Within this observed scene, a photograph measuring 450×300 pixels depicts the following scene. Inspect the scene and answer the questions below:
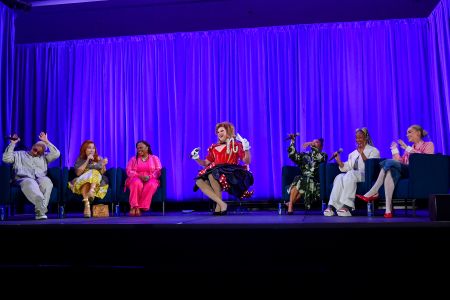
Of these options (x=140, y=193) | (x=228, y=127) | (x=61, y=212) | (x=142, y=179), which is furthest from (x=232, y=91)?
(x=61, y=212)

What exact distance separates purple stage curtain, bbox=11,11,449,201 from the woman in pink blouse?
1.32 m

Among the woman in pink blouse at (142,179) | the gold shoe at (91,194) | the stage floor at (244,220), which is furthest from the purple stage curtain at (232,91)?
the stage floor at (244,220)

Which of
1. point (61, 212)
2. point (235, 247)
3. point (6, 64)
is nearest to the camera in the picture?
point (235, 247)

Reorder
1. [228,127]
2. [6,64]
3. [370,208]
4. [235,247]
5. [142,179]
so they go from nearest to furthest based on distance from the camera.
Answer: [235,247]
[370,208]
[228,127]
[142,179]
[6,64]

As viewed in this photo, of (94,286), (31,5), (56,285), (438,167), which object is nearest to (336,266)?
(94,286)

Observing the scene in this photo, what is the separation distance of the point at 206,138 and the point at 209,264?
4.62 metres

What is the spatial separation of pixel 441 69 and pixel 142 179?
4453mm

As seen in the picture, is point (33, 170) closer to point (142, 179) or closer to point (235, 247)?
point (142, 179)

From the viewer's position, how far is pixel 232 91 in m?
7.75

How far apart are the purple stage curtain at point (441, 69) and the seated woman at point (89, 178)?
465cm

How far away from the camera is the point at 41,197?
5.30m

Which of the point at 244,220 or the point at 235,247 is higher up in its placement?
the point at 244,220

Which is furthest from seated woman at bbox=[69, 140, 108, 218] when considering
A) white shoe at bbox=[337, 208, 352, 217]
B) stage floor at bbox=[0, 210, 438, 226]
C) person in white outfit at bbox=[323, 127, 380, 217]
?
white shoe at bbox=[337, 208, 352, 217]

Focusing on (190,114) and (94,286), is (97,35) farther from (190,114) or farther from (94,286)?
(94,286)
